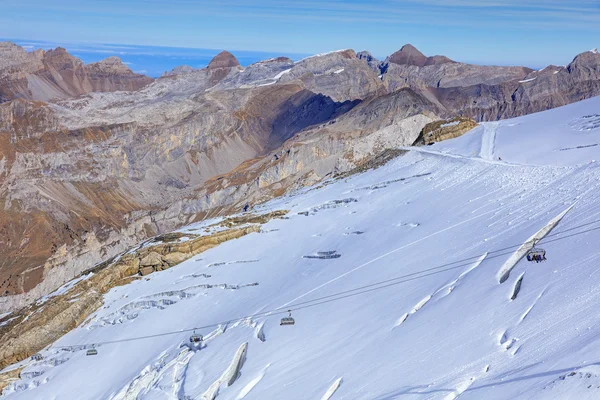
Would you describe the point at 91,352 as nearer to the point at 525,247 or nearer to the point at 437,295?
the point at 437,295

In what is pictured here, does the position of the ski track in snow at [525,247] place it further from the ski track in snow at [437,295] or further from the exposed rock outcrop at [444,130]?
the exposed rock outcrop at [444,130]

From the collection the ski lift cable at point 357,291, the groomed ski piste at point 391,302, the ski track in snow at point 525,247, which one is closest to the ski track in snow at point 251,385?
the groomed ski piste at point 391,302

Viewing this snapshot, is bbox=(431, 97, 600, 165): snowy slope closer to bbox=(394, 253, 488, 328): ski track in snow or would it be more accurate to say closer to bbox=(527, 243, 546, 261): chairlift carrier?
bbox=(394, 253, 488, 328): ski track in snow

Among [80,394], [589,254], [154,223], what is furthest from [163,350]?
[154,223]

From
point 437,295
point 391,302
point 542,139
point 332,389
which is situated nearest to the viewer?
point 332,389

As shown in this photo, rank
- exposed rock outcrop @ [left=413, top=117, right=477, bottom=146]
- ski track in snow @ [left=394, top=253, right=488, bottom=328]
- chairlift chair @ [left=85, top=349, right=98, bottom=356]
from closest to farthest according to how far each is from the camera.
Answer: ski track in snow @ [left=394, top=253, right=488, bottom=328] → chairlift chair @ [left=85, top=349, right=98, bottom=356] → exposed rock outcrop @ [left=413, top=117, right=477, bottom=146]

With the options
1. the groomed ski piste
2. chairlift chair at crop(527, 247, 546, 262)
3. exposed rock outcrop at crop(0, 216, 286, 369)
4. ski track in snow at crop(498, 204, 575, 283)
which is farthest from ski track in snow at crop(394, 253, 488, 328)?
exposed rock outcrop at crop(0, 216, 286, 369)

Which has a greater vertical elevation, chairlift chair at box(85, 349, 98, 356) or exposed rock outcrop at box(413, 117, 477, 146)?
exposed rock outcrop at box(413, 117, 477, 146)

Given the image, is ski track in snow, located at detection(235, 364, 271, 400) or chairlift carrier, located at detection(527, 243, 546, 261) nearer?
ski track in snow, located at detection(235, 364, 271, 400)

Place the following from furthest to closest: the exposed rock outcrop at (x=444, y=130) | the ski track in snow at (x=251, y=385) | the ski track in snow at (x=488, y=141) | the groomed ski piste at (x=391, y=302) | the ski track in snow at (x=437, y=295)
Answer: the exposed rock outcrop at (x=444, y=130)
the ski track in snow at (x=488, y=141)
the ski track in snow at (x=437, y=295)
the ski track in snow at (x=251, y=385)
the groomed ski piste at (x=391, y=302)

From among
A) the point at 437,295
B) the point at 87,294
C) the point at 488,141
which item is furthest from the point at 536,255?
the point at 488,141
